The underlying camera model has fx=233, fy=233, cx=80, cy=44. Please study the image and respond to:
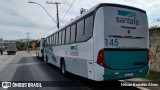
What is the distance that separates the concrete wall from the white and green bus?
163 inches

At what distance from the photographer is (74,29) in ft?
37.0

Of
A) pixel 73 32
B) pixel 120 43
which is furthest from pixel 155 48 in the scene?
pixel 120 43

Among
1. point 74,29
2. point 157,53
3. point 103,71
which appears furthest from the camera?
point 157,53

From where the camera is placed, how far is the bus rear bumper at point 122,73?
26.8 feet

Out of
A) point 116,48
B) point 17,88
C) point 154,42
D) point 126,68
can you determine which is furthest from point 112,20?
point 154,42

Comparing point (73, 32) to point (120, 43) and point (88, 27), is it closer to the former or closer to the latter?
point (88, 27)

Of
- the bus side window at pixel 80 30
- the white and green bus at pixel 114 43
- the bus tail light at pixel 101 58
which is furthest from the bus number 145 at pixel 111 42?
the bus side window at pixel 80 30

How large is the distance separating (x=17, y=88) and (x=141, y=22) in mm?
5723

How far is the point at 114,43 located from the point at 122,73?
113 centimetres

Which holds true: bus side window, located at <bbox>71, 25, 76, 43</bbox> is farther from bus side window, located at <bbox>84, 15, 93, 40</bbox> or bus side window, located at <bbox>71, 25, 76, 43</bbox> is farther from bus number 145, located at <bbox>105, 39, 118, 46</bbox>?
bus number 145, located at <bbox>105, 39, 118, 46</bbox>

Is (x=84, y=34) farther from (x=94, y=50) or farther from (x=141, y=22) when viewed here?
(x=141, y=22)

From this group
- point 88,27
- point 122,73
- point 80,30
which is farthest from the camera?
point 80,30

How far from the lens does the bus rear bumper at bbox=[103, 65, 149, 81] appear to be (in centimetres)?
816

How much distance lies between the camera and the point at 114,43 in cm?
839
